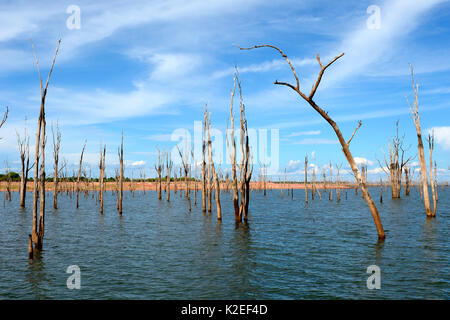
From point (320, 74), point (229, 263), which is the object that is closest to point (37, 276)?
point (229, 263)

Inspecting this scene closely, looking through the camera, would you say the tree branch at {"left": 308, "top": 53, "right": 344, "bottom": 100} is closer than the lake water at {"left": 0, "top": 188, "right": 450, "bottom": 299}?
No

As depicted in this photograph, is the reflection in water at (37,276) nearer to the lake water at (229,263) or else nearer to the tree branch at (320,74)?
the lake water at (229,263)

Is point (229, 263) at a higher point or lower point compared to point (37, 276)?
lower

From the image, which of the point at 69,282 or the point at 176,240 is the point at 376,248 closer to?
the point at 176,240

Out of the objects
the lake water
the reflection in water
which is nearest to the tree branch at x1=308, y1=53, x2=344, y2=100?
the lake water

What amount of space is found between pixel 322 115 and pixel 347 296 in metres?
7.50

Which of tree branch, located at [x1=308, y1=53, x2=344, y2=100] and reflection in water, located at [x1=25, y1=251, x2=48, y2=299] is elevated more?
tree branch, located at [x1=308, y1=53, x2=344, y2=100]

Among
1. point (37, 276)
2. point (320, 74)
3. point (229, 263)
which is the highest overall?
point (320, 74)

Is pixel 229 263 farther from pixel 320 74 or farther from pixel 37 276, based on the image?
pixel 320 74

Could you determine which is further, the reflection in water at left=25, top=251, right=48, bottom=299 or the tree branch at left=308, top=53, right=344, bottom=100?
the tree branch at left=308, top=53, right=344, bottom=100

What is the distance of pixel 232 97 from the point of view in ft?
66.6

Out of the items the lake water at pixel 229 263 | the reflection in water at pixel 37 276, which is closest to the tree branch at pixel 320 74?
the lake water at pixel 229 263

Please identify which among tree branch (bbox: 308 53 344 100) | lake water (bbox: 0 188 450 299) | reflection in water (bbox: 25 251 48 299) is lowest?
lake water (bbox: 0 188 450 299)

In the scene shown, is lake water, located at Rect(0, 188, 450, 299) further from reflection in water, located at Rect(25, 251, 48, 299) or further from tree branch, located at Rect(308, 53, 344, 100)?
tree branch, located at Rect(308, 53, 344, 100)
